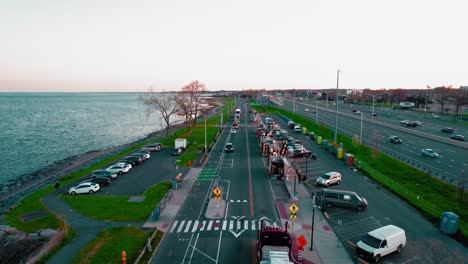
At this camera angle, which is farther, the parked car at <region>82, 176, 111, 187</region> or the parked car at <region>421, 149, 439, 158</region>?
the parked car at <region>421, 149, 439, 158</region>

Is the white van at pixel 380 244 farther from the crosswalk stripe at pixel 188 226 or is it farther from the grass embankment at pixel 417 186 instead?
the crosswalk stripe at pixel 188 226

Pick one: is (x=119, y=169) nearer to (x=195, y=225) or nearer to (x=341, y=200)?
(x=195, y=225)

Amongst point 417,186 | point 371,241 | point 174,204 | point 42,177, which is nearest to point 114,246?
point 174,204

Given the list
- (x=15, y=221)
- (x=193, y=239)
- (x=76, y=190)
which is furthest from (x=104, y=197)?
(x=193, y=239)

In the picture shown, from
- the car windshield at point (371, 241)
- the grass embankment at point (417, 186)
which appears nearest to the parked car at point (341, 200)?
the grass embankment at point (417, 186)

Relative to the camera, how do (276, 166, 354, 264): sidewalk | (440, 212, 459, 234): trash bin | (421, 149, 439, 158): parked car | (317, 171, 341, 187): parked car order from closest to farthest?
(276, 166, 354, 264): sidewalk
(440, 212, 459, 234): trash bin
(317, 171, 341, 187): parked car
(421, 149, 439, 158): parked car

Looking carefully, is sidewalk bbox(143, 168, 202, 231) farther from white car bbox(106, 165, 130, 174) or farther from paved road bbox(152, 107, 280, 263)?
white car bbox(106, 165, 130, 174)

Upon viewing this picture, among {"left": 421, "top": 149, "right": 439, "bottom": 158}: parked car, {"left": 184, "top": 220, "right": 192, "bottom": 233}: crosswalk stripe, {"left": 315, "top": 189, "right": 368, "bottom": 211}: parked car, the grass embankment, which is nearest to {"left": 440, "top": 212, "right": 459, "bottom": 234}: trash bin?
the grass embankment
